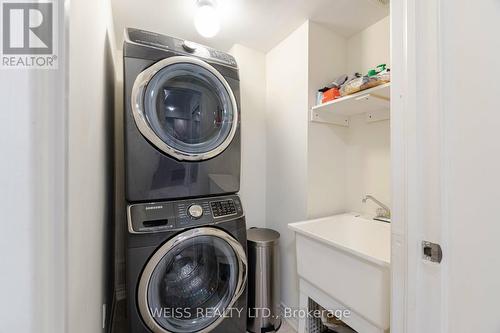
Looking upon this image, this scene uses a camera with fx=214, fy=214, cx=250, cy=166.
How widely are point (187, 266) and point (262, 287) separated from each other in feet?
2.27

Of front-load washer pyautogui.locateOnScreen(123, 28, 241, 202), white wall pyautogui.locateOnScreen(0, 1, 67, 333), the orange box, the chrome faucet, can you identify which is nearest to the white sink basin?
the chrome faucet

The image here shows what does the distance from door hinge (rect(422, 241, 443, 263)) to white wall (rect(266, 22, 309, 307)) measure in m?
1.00

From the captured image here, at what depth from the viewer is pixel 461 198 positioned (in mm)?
652

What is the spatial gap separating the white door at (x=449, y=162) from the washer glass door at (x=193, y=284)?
86cm

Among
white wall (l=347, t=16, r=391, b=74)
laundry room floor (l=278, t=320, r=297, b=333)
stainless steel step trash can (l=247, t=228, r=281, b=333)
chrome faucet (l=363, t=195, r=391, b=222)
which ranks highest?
white wall (l=347, t=16, r=391, b=74)

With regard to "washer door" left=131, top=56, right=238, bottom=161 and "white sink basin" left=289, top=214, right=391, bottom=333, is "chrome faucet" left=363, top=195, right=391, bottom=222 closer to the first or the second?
"white sink basin" left=289, top=214, right=391, bottom=333

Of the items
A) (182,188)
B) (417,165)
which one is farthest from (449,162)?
(182,188)

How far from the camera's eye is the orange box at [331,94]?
1.51 m

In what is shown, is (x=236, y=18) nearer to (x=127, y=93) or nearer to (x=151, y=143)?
(x=127, y=93)

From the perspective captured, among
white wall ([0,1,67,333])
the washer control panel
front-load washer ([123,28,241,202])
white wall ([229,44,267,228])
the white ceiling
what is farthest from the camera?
white wall ([229,44,267,228])

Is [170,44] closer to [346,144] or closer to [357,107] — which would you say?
[357,107]

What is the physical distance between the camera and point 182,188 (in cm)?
118

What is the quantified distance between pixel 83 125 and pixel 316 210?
152 cm

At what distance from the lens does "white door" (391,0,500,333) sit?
63 centimetres
